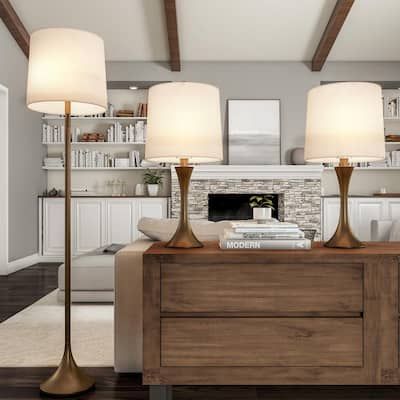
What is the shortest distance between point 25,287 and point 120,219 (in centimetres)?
220

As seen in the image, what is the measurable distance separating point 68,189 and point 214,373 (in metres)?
1.11

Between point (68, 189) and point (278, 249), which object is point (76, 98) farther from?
point (278, 249)

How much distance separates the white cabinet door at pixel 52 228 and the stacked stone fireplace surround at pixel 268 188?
1.63 m

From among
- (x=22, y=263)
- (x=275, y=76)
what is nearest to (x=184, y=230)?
(x=22, y=263)

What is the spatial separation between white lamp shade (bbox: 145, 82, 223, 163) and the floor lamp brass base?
1.07 m

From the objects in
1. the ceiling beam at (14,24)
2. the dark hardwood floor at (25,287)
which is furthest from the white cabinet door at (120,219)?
the ceiling beam at (14,24)

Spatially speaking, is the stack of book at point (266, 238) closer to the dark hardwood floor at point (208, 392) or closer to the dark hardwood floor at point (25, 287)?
the dark hardwood floor at point (208, 392)

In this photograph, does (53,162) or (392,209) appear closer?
(392,209)

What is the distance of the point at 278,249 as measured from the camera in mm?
2057

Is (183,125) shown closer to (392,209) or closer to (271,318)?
(271,318)

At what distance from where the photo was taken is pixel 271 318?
1986mm

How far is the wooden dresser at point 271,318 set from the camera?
196 centimetres

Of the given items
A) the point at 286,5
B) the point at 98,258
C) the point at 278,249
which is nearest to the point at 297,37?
the point at 286,5

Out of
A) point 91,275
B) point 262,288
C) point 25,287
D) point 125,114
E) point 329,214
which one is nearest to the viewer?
point 262,288
